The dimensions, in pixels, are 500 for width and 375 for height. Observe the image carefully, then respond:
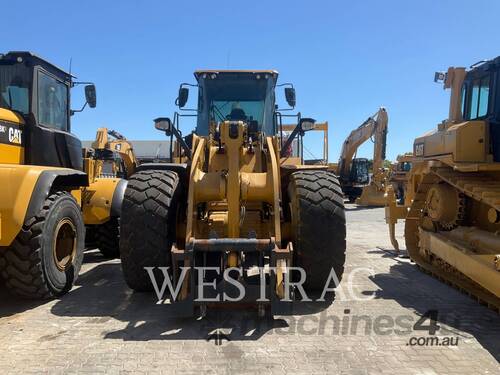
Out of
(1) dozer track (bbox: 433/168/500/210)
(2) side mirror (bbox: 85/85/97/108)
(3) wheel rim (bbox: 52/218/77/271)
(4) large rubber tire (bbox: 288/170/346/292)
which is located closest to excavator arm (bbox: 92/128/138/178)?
(2) side mirror (bbox: 85/85/97/108)

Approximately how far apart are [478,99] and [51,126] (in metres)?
5.60

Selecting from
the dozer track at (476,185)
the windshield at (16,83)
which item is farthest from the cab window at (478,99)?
the windshield at (16,83)

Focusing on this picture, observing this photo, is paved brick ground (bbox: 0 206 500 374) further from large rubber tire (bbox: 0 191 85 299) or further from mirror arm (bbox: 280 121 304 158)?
mirror arm (bbox: 280 121 304 158)

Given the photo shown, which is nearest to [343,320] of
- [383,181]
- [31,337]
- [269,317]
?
[269,317]

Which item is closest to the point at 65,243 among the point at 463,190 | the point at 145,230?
the point at 145,230

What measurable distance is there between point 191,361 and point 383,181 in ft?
61.4

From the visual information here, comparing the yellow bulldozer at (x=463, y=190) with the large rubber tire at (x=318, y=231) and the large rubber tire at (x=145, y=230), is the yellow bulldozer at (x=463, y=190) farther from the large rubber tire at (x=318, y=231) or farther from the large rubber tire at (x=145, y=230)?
the large rubber tire at (x=145, y=230)

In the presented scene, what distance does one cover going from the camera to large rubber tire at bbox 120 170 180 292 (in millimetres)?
4453

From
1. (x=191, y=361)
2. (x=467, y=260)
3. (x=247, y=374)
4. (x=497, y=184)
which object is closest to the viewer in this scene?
(x=247, y=374)

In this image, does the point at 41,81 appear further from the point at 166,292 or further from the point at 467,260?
the point at 467,260

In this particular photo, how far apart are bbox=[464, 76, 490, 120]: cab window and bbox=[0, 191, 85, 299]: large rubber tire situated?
17.4 feet

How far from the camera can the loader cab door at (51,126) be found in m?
5.29

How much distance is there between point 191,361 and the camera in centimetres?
332

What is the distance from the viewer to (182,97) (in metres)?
6.54
